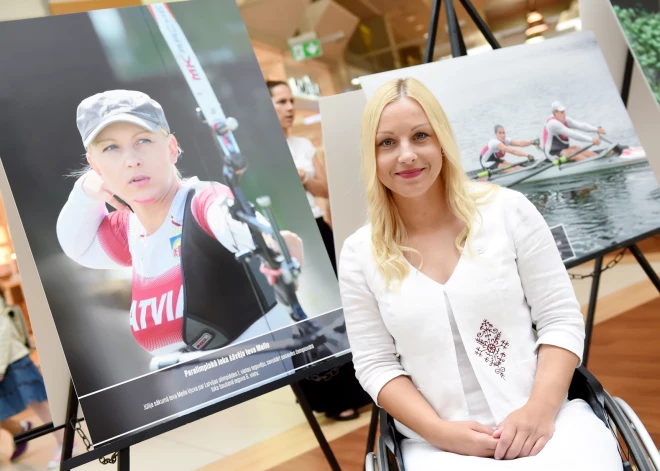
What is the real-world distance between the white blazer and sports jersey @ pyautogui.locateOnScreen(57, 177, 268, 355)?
0.52m

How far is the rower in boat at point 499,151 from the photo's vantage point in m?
2.04

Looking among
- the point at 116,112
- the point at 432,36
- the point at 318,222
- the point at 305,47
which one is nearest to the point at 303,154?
the point at 318,222

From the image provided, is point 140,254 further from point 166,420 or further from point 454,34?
point 454,34

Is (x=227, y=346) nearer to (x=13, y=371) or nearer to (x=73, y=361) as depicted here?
(x=73, y=361)

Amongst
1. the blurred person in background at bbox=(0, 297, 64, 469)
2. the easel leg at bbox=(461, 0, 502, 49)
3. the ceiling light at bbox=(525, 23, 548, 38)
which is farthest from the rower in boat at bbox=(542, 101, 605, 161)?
the ceiling light at bbox=(525, 23, 548, 38)

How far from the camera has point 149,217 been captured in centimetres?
162

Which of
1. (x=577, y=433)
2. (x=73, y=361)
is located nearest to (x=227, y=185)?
(x=73, y=361)

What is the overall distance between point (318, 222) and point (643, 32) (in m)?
1.68

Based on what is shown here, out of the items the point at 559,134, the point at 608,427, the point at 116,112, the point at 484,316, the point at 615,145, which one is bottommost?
the point at 608,427

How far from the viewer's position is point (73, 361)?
145 cm

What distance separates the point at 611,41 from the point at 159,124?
6.45 feet

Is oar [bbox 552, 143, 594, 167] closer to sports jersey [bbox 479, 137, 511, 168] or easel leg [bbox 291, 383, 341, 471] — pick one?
sports jersey [bbox 479, 137, 511, 168]

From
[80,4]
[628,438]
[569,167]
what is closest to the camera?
[628,438]

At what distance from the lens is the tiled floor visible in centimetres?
312
